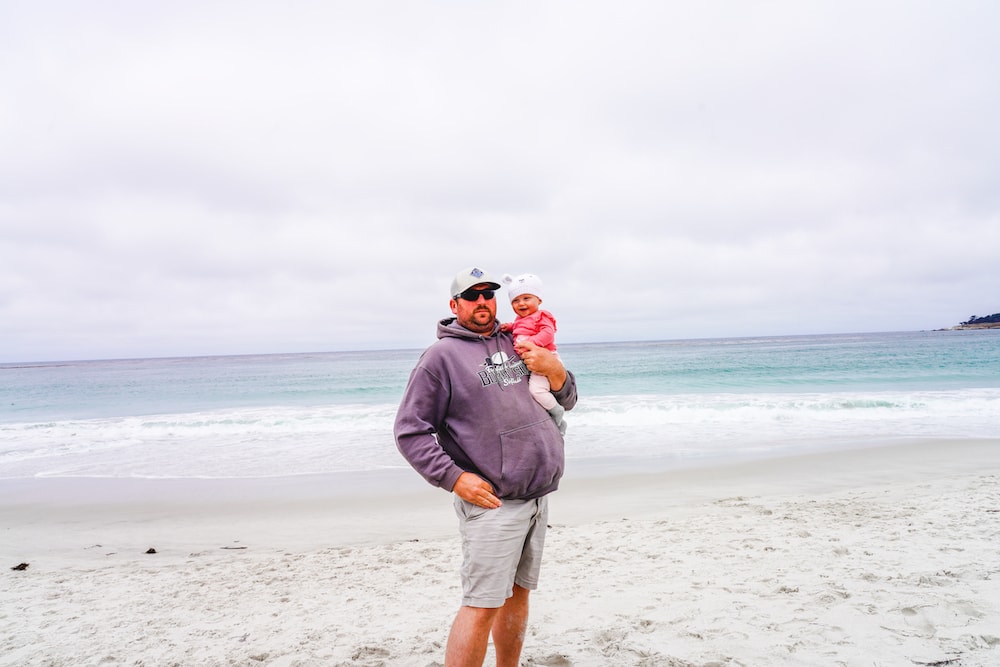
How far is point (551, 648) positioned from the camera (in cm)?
346

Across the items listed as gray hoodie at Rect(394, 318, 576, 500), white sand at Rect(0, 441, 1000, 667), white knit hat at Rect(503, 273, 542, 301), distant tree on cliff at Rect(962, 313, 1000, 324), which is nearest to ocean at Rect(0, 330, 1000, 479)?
white sand at Rect(0, 441, 1000, 667)

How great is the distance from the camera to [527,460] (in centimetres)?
260

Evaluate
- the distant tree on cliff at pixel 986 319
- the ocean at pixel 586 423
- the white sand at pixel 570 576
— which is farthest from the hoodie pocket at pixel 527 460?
the distant tree on cliff at pixel 986 319

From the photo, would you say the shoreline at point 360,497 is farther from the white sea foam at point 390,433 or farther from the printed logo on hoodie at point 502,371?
the printed logo on hoodie at point 502,371

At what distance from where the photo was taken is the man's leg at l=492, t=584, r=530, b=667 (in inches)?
111

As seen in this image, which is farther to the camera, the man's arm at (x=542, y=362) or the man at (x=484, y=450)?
the man's arm at (x=542, y=362)

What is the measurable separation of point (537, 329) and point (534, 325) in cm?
3

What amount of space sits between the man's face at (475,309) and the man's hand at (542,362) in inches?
7.9

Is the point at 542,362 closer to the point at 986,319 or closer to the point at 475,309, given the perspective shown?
the point at 475,309

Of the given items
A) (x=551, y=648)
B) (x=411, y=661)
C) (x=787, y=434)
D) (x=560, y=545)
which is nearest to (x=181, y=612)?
(x=411, y=661)

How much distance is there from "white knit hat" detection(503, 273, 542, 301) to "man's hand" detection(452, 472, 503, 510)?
114 centimetres

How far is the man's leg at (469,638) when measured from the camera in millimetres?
2461

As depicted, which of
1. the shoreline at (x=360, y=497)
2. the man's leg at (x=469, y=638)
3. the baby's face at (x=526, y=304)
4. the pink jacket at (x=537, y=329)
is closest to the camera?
the man's leg at (x=469, y=638)

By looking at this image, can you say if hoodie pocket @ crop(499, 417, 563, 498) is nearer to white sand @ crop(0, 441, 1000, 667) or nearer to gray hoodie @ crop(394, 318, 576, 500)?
gray hoodie @ crop(394, 318, 576, 500)
